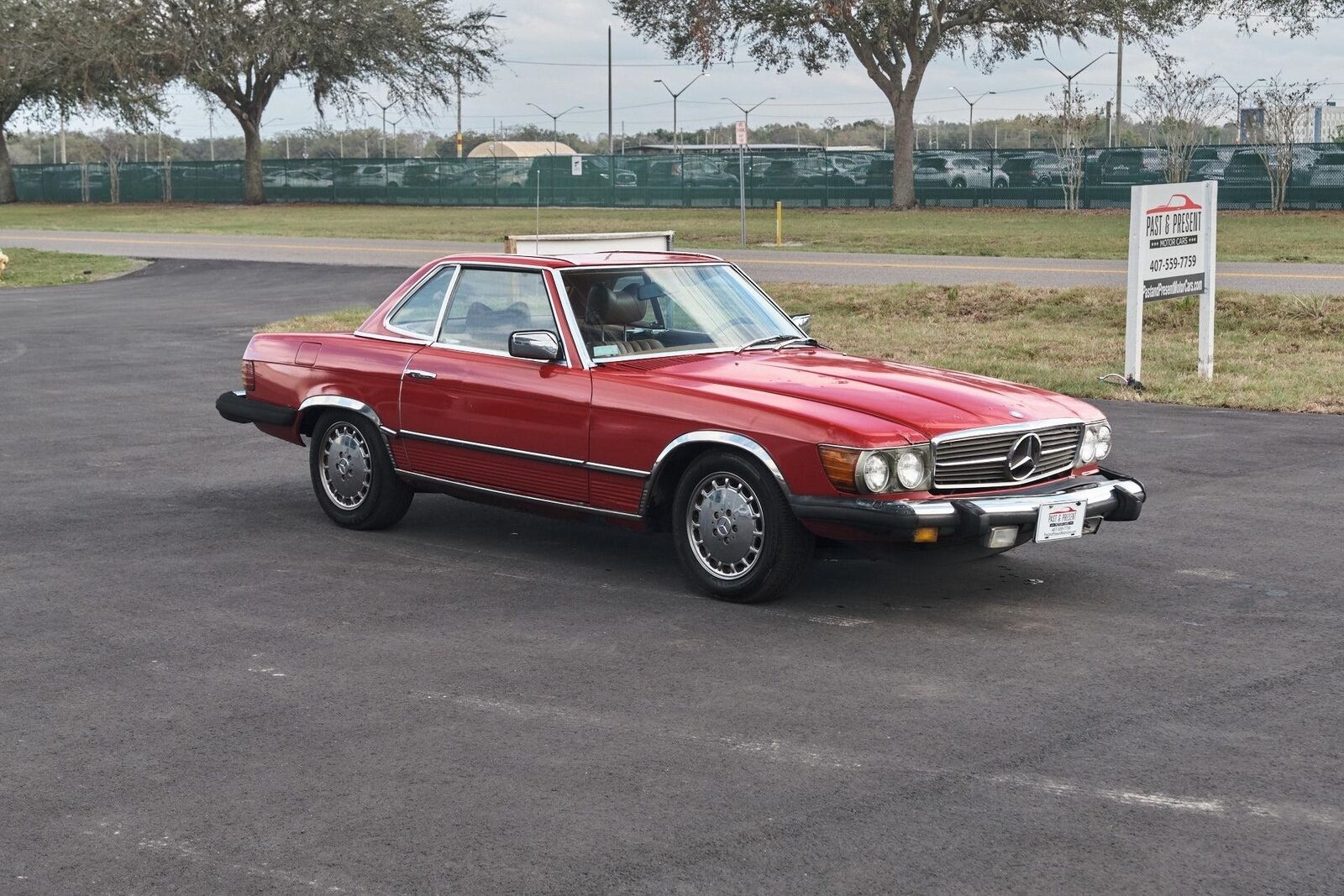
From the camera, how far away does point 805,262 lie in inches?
1117

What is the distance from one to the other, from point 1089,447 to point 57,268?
28.7 meters

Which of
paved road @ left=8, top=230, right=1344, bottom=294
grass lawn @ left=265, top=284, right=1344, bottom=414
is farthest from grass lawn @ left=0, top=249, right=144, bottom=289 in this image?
grass lawn @ left=265, top=284, right=1344, bottom=414

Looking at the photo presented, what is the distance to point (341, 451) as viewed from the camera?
874 centimetres

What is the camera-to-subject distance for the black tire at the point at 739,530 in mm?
6883

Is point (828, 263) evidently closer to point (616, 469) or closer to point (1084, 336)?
point (1084, 336)

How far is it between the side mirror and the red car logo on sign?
7.77 m

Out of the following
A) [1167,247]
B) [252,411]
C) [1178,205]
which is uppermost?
[1178,205]

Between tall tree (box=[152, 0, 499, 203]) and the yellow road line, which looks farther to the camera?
tall tree (box=[152, 0, 499, 203])

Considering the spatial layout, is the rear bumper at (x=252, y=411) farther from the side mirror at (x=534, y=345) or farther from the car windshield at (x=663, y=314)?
the car windshield at (x=663, y=314)

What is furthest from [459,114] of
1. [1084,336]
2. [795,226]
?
[1084,336]

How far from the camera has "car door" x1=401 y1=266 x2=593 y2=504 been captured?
25.1ft

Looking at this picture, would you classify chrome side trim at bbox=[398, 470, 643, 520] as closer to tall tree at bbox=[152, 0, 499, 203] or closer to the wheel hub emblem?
the wheel hub emblem

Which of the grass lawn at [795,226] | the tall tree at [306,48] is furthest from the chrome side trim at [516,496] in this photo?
the tall tree at [306,48]

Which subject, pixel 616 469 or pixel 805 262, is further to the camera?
pixel 805 262
